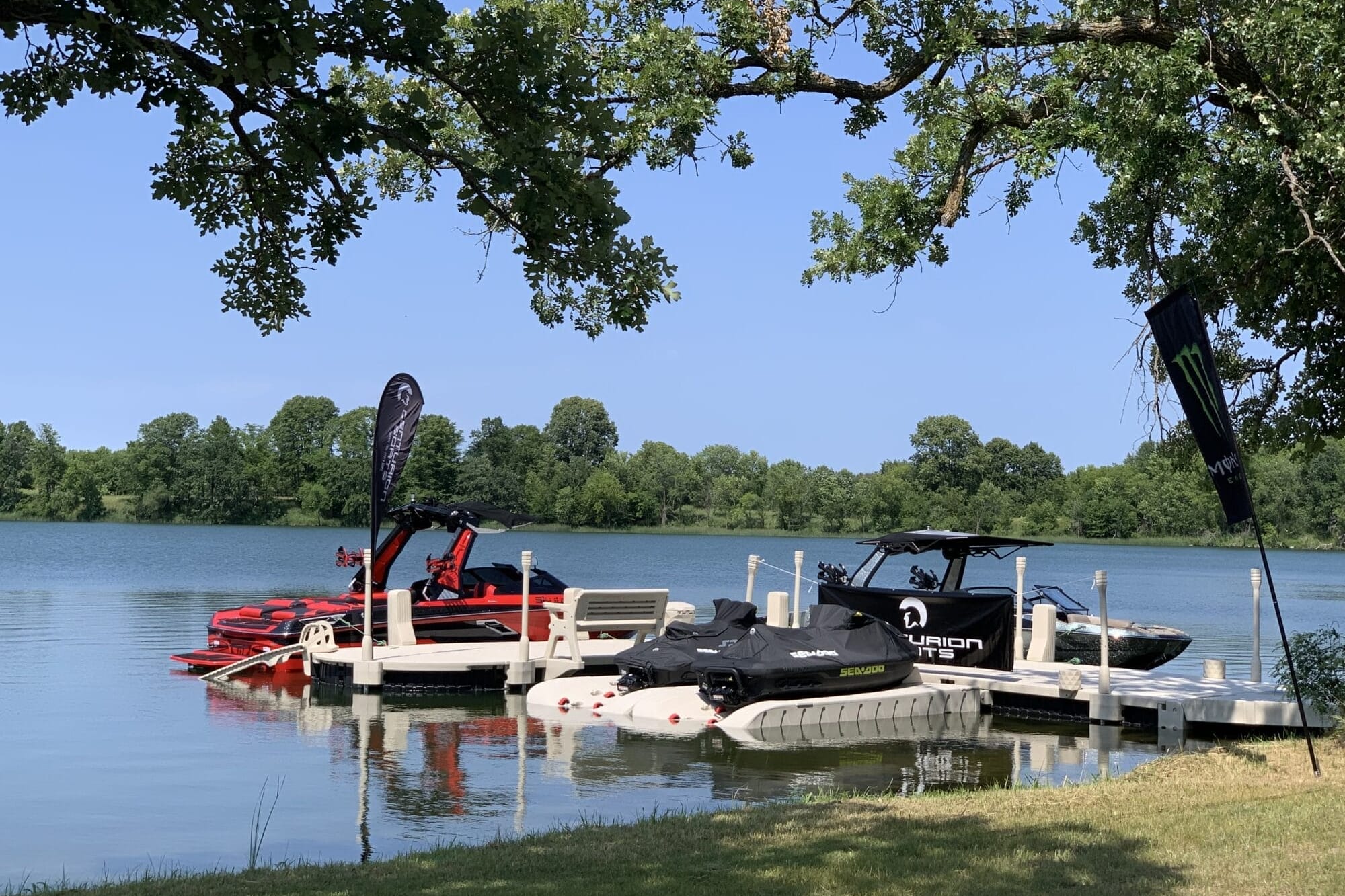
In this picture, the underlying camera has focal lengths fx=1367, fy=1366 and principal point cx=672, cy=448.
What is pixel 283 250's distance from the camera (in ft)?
27.7

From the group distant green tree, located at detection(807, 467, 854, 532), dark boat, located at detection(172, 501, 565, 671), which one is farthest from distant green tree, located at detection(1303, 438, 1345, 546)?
dark boat, located at detection(172, 501, 565, 671)

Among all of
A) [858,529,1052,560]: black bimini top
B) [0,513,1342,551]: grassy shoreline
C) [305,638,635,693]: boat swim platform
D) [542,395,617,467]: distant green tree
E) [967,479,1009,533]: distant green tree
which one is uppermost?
[542,395,617,467]: distant green tree

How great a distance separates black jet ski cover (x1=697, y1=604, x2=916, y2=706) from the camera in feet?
51.1

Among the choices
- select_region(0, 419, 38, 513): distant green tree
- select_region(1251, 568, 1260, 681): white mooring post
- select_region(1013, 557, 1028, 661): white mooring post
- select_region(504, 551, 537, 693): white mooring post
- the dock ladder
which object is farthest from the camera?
select_region(0, 419, 38, 513): distant green tree

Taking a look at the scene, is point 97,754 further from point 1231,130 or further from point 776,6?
point 1231,130

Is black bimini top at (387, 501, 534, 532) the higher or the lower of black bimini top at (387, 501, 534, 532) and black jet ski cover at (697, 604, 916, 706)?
the higher

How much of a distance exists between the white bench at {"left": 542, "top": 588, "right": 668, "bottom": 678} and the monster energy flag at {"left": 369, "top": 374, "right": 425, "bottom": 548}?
2.79 meters

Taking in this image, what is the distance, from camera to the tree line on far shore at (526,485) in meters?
104

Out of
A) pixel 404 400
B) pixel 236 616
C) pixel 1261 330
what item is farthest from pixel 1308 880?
pixel 236 616

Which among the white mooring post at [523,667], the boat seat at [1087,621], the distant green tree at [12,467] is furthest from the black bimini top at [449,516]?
the distant green tree at [12,467]

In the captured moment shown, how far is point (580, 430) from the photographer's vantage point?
415ft

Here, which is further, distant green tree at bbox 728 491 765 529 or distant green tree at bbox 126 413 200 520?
distant green tree at bbox 728 491 765 529

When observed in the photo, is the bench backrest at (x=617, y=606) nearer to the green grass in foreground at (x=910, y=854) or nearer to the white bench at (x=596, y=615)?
the white bench at (x=596, y=615)

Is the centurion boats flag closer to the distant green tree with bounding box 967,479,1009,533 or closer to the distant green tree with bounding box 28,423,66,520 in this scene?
the distant green tree with bounding box 967,479,1009,533
